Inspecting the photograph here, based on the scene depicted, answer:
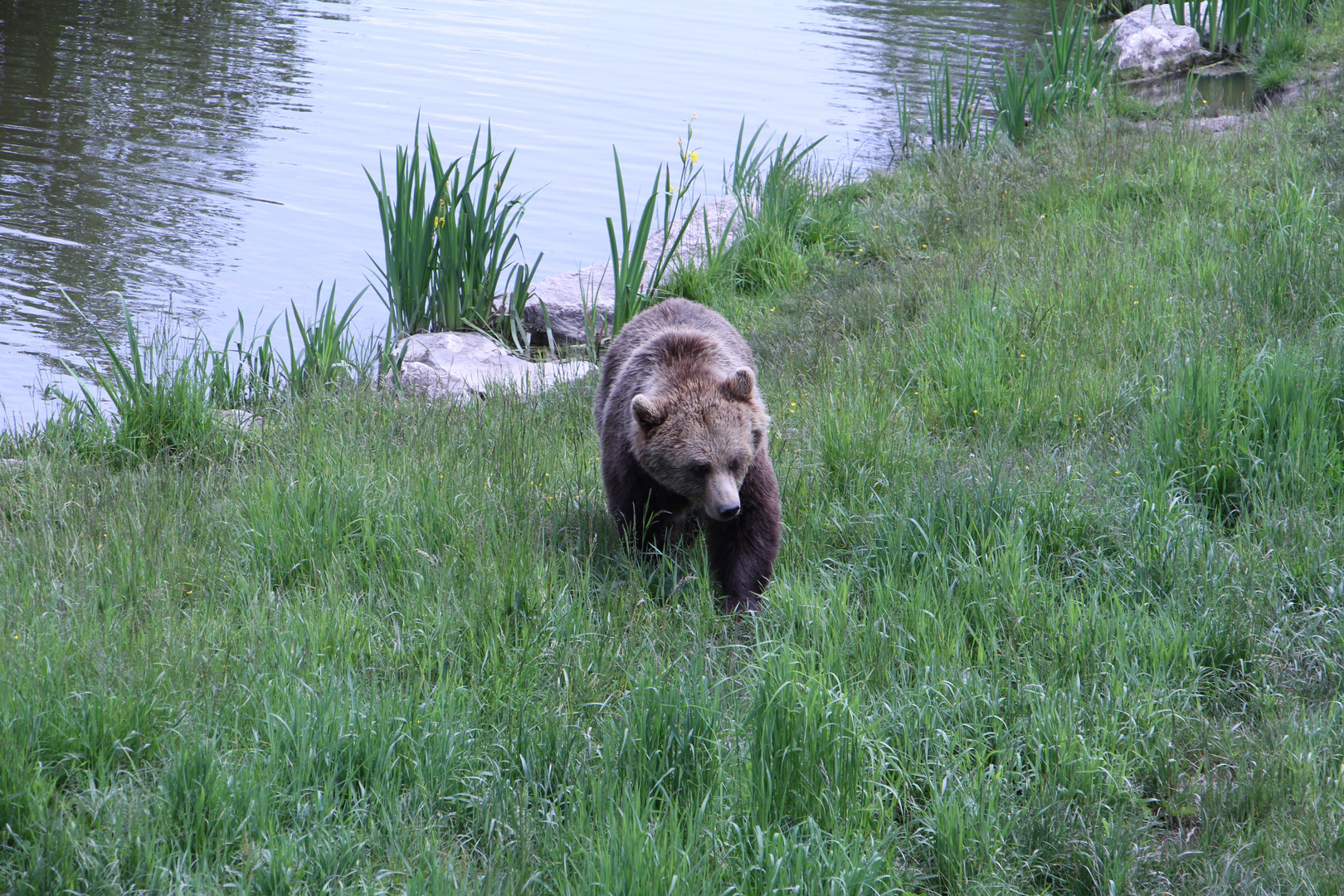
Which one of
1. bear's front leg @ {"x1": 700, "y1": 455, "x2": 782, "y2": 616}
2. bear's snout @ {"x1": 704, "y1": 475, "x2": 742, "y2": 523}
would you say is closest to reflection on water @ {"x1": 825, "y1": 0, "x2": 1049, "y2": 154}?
bear's front leg @ {"x1": 700, "y1": 455, "x2": 782, "y2": 616}

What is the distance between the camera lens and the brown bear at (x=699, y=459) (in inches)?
155

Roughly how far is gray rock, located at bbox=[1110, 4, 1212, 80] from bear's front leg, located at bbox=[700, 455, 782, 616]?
473 inches

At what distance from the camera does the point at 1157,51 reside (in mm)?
13938

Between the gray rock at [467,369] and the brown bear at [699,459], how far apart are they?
2113 millimetres

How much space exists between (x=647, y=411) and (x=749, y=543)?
65 cm

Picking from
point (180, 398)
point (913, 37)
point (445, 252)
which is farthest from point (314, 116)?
point (913, 37)

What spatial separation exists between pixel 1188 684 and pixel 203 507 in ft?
12.8

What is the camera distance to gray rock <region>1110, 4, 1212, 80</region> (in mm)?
A: 13750

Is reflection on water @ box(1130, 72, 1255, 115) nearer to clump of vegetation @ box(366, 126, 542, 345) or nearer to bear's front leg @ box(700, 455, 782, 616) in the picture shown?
clump of vegetation @ box(366, 126, 542, 345)

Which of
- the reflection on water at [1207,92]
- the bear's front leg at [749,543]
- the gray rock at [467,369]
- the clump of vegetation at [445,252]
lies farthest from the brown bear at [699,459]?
the reflection on water at [1207,92]

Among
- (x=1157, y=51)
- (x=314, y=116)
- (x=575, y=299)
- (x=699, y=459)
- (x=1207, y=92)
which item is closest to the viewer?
(x=699, y=459)

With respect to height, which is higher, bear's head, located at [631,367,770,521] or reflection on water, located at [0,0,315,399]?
reflection on water, located at [0,0,315,399]

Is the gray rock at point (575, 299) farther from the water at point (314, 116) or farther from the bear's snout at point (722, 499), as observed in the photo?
the bear's snout at point (722, 499)

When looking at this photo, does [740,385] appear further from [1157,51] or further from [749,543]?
[1157,51]
